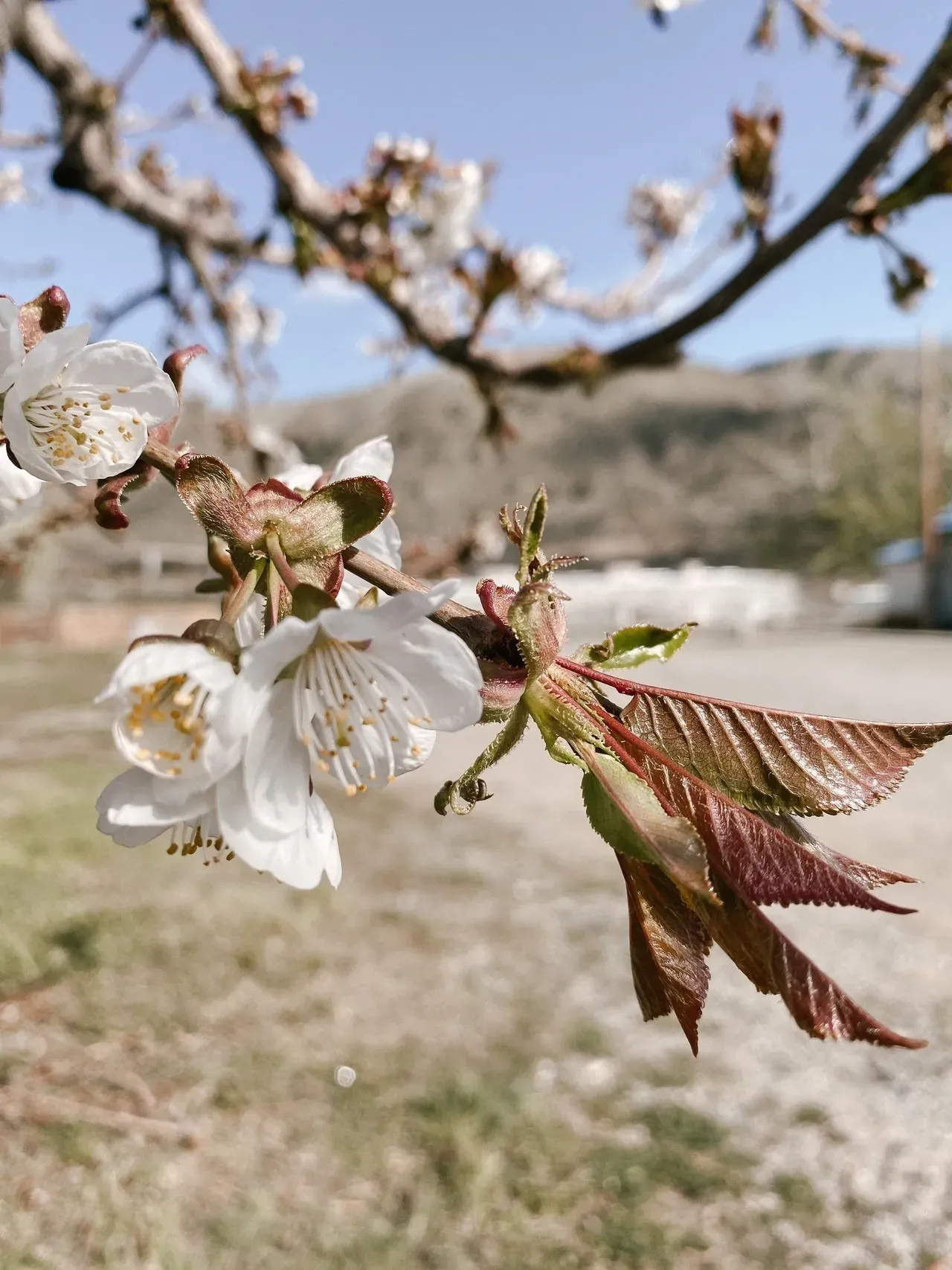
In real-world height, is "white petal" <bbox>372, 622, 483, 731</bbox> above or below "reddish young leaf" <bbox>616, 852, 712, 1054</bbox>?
above

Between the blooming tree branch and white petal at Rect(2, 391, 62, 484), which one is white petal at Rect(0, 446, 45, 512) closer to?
white petal at Rect(2, 391, 62, 484)

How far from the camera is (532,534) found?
362mm

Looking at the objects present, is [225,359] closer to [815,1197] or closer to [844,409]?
[815,1197]

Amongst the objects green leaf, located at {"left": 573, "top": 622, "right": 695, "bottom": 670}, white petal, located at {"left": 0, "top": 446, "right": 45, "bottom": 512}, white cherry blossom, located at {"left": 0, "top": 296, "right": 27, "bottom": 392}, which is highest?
white cherry blossom, located at {"left": 0, "top": 296, "right": 27, "bottom": 392}

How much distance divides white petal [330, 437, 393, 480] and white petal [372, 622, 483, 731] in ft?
0.46

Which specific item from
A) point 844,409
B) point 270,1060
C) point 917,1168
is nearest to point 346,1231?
point 270,1060

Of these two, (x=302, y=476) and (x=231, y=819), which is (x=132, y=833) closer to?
(x=231, y=819)

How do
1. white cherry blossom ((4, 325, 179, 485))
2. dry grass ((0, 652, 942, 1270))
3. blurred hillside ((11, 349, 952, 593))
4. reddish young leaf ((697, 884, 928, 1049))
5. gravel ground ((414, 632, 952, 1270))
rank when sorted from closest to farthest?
reddish young leaf ((697, 884, 928, 1049)), white cherry blossom ((4, 325, 179, 485)), dry grass ((0, 652, 942, 1270)), gravel ground ((414, 632, 952, 1270)), blurred hillside ((11, 349, 952, 593))

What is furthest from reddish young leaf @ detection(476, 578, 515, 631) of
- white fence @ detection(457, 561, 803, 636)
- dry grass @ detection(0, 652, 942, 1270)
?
white fence @ detection(457, 561, 803, 636)

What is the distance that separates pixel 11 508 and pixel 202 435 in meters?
1.94

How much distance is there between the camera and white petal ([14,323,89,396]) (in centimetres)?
37

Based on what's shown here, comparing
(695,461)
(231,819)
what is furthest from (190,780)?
(695,461)

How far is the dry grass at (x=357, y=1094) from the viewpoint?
1710 mm

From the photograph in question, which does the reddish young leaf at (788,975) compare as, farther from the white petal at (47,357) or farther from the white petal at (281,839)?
the white petal at (47,357)
